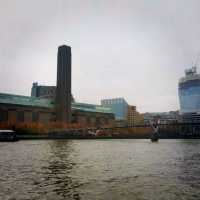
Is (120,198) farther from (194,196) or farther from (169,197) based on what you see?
(194,196)

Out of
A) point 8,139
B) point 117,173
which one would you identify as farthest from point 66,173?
point 8,139

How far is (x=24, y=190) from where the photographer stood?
21.8m

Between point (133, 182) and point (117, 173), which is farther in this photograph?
point (117, 173)

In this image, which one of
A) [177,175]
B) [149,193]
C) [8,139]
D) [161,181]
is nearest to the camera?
[149,193]

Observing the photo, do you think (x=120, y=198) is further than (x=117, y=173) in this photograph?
No

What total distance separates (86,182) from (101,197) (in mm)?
5638

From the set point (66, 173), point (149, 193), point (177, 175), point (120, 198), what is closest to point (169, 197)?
point (149, 193)

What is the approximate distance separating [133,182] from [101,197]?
6267 mm

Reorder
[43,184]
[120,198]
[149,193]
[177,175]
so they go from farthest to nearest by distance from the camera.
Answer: [177,175], [43,184], [149,193], [120,198]

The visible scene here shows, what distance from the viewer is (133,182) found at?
25.3 metres

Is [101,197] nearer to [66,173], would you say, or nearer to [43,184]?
[43,184]

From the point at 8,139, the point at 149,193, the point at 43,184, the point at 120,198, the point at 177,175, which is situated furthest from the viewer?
the point at 8,139

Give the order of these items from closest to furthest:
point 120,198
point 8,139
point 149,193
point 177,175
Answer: point 120,198 → point 149,193 → point 177,175 → point 8,139

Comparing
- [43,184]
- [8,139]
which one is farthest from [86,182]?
[8,139]
